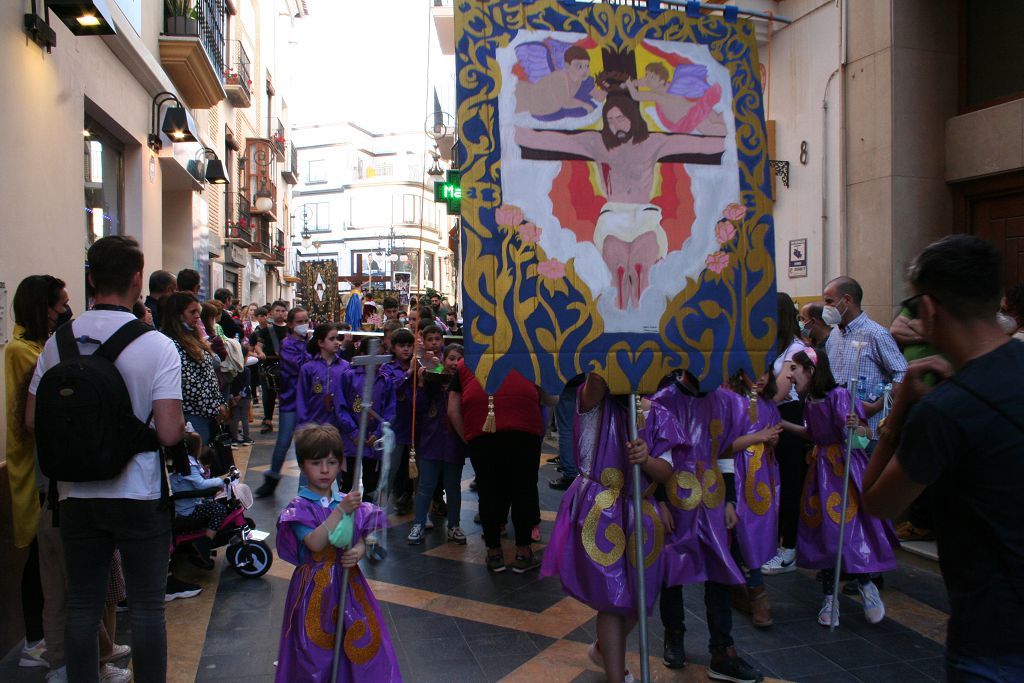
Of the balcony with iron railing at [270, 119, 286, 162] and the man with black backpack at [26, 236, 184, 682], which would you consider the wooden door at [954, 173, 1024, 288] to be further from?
the balcony with iron railing at [270, 119, 286, 162]

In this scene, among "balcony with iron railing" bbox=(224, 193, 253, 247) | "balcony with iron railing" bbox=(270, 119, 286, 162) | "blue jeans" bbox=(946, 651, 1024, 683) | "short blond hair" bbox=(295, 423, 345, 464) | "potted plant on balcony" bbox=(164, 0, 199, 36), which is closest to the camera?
"blue jeans" bbox=(946, 651, 1024, 683)

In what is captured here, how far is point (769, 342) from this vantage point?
3416 millimetres

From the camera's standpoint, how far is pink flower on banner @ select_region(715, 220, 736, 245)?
3338mm

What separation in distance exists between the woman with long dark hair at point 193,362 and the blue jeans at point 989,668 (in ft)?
16.5

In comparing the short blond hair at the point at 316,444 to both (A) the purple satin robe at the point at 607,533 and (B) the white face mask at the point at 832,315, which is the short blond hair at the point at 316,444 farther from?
(B) the white face mask at the point at 832,315

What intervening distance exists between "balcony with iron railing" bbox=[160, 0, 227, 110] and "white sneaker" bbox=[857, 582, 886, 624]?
9.76 meters

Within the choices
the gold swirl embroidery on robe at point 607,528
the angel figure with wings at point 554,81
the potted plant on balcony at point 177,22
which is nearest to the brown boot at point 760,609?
the gold swirl embroidery on robe at point 607,528

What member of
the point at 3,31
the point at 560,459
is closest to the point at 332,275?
the point at 560,459

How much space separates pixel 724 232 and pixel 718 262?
13 centimetres

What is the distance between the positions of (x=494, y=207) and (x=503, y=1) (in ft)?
2.65

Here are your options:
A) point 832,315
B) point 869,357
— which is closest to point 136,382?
point 832,315

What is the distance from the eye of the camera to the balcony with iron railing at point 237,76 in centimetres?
1777

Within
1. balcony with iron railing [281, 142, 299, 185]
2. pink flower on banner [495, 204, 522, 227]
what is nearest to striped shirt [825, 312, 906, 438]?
pink flower on banner [495, 204, 522, 227]

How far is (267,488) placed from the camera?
782 centimetres
